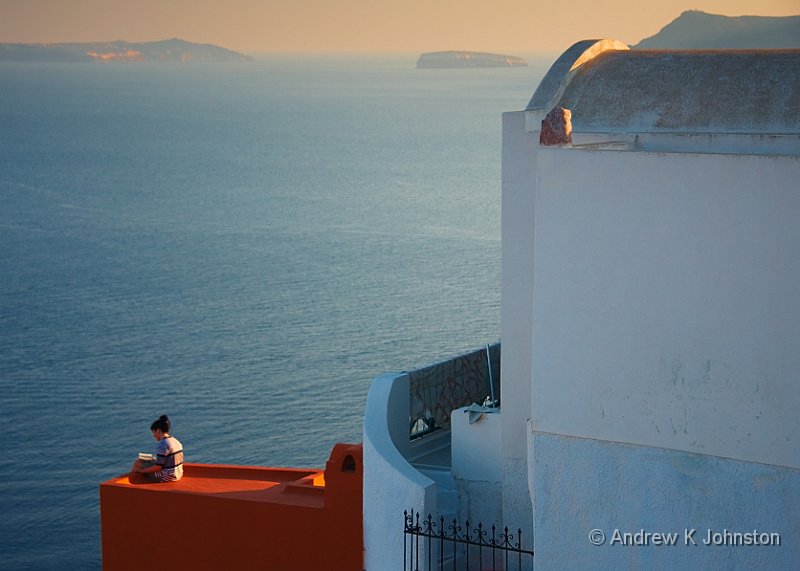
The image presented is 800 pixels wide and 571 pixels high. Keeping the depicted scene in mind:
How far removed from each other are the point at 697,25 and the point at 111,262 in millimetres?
29733

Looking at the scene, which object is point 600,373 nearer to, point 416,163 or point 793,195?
point 793,195

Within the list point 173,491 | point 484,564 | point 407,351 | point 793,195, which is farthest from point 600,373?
point 407,351

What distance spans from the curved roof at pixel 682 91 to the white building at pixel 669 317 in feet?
0.04

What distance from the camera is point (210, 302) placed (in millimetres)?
47250

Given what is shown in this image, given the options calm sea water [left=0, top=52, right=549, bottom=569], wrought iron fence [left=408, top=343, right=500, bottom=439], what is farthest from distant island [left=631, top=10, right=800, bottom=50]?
wrought iron fence [left=408, top=343, right=500, bottom=439]

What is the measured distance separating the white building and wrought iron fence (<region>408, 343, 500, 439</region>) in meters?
3.04

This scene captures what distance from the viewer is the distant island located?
173 feet

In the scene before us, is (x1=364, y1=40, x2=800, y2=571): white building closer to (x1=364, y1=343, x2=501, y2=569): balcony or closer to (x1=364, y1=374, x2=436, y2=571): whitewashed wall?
(x1=364, y1=374, x2=436, y2=571): whitewashed wall

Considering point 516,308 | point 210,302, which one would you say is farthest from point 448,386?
point 210,302

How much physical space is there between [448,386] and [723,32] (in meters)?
52.2

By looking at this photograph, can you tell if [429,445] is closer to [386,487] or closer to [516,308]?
[386,487]

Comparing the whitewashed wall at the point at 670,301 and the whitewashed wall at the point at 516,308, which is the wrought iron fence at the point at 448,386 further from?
the whitewashed wall at the point at 670,301

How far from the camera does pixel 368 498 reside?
10523mm

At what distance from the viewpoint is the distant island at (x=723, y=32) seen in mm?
52750
